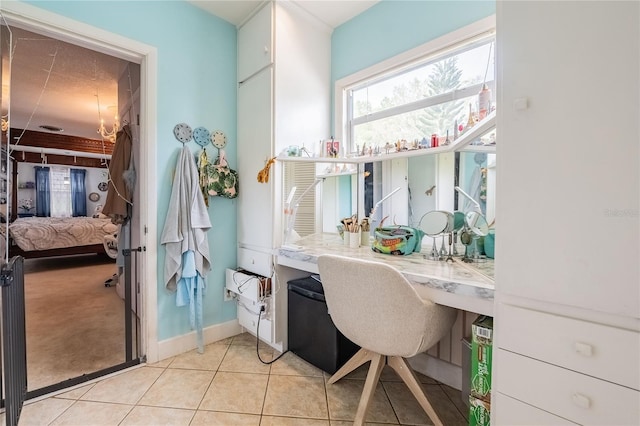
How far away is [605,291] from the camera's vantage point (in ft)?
2.42

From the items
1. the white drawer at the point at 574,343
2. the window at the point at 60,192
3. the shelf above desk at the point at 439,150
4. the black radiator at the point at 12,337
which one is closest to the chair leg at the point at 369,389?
the white drawer at the point at 574,343

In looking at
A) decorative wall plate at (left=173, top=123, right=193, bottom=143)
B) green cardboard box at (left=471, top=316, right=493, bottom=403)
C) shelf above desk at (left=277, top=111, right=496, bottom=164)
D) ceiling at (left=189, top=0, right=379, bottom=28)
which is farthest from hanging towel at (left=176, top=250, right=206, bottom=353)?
ceiling at (left=189, top=0, right=379, bottom=28)

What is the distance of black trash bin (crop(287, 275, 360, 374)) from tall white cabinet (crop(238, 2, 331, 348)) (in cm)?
12

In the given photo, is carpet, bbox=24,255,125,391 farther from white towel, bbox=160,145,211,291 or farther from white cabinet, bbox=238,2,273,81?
white cabinet, bbox=238,2,273,81

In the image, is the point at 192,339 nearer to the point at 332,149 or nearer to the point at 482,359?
the point at 332,149

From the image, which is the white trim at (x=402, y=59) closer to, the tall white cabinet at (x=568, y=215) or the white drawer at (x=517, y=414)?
the tall white cabinet at (x=568, y=215)

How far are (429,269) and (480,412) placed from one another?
606 mm

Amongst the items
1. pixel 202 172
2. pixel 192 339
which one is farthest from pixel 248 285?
pixel 202 172

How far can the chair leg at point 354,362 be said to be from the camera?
149 centimetres

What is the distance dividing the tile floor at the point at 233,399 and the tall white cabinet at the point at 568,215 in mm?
719

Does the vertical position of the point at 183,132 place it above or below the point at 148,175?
above

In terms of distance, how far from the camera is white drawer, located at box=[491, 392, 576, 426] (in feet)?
2.70

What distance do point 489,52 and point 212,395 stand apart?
2.58 metres

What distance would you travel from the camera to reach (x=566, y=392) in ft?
2.60
